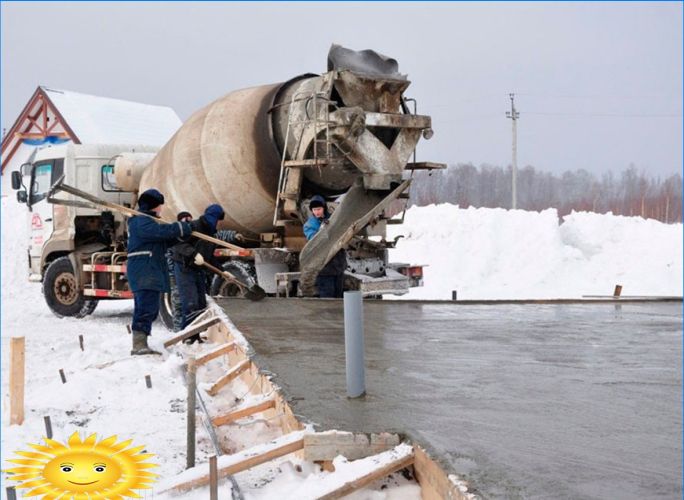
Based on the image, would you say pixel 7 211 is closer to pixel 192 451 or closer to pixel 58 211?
pixel 58 211

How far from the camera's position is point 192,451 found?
388 cm

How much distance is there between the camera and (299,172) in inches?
374

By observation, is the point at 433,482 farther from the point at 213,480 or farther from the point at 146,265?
the point at 146,265

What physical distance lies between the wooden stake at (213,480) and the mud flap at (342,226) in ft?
20.1

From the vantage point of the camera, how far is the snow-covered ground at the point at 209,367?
4.60 metres

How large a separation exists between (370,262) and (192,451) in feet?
22.0

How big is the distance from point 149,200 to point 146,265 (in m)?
0.68

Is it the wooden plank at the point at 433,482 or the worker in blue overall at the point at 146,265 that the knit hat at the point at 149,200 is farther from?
the wooden plank at the point at 433,482

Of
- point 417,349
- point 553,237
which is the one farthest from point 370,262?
point 553,237

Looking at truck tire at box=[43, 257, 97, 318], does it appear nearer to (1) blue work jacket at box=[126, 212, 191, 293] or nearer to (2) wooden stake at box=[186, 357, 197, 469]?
(1) blue work jacket at box=[126, 212, 191, 293]

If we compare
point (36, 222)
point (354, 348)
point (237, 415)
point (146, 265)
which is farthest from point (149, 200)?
point (36, 222)

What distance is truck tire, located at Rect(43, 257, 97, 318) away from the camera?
42.5ft

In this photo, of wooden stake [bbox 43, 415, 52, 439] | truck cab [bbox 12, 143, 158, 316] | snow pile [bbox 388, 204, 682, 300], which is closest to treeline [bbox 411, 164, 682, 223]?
snow pile [bbox 388, 204, 682, 300]

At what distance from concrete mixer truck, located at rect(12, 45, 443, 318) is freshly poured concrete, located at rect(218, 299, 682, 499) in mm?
2016
